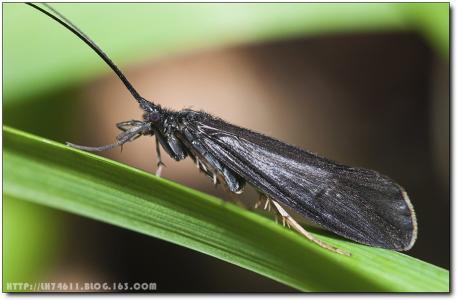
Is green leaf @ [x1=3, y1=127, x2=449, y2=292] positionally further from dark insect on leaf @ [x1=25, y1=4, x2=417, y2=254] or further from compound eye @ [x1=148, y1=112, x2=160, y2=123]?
compound eye @ [x1=148, y1=112, x2=160, y2=123]

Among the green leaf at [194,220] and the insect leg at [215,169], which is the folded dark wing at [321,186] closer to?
the insect leg at [215,169]

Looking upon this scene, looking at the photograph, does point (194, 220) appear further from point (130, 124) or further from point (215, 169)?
point (130, 124)

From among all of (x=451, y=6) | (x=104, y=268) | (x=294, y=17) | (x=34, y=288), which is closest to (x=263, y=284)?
(x=104, y=268)

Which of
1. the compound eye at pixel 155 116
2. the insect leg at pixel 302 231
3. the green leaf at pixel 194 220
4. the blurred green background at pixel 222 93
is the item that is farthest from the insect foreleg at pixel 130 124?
the insect leg at pixel 302 231

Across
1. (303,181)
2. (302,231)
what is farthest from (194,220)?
(303,181)

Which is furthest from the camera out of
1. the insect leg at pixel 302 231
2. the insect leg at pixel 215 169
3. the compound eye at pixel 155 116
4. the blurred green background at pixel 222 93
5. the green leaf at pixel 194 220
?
the blurred green background at pixel 222 93

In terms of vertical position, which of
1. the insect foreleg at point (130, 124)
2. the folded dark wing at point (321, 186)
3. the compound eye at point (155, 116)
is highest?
the compound eye at point (155, 116)

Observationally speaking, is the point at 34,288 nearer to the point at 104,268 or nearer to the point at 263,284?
the point at 104,268
